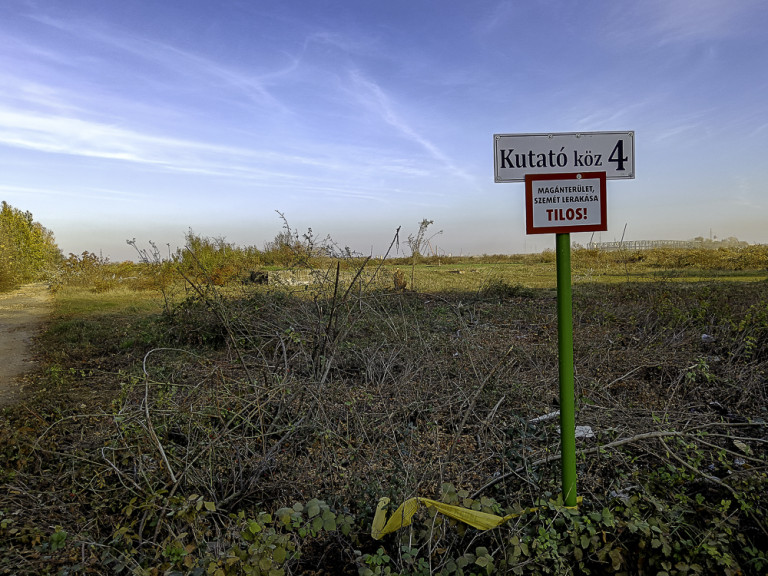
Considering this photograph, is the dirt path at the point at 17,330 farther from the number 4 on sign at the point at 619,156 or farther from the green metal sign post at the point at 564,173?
the number 4 on sign at the point at 619,156

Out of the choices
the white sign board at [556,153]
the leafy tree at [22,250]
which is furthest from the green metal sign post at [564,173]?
the leafy tree at [22,250]

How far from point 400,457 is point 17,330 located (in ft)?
39.1

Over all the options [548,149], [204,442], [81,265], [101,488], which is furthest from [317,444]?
[81,265]

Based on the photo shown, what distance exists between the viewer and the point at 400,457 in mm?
3674

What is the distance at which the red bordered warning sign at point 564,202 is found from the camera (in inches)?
116

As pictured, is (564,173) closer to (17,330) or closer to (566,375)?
(566,375)

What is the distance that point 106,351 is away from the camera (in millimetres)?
8594

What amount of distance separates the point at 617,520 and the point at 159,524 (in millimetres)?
2689

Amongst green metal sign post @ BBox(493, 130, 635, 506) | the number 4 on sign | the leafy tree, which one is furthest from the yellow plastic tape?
the leafy tree

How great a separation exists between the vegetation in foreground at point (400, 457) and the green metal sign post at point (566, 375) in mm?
210

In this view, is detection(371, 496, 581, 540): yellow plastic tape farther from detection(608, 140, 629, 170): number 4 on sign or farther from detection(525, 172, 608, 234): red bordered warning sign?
detection(608, 140, 629, 170): number 4 on sign

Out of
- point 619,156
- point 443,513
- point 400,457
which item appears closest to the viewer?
point 443,513

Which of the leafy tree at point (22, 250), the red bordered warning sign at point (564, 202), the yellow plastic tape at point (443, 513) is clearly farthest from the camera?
the leafy tree at point (22, 250)

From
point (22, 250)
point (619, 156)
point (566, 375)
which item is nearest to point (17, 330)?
point (566, 375)
